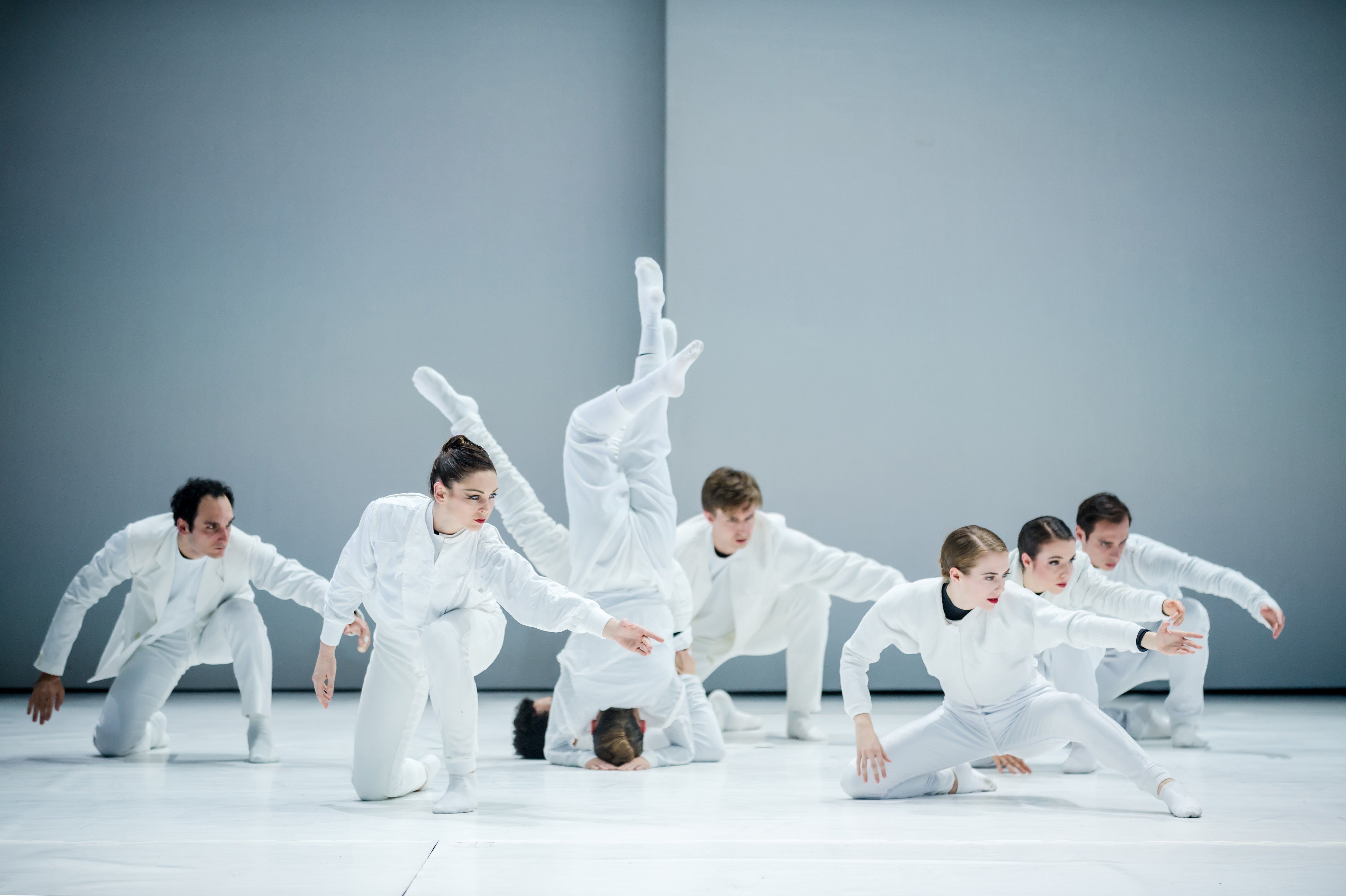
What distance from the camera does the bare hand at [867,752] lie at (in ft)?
9.30

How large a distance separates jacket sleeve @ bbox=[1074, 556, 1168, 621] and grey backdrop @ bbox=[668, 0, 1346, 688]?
7.68ft

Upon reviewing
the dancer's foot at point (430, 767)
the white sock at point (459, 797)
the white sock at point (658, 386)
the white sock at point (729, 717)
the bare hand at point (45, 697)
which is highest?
the white sock at point (658, 386)

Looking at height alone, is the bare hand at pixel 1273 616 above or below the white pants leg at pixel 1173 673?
above

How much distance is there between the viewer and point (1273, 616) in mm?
3736

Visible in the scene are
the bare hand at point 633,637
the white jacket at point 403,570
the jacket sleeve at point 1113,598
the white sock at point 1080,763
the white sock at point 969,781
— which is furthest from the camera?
the white sock at point 1080,763

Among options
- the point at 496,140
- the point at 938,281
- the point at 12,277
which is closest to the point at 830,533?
the point at 938,281

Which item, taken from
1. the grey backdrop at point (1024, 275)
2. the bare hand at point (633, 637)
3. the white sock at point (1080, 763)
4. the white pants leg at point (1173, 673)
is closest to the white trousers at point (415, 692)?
the bare hand at point (633, 637)

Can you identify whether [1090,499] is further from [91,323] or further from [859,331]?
[91,323]

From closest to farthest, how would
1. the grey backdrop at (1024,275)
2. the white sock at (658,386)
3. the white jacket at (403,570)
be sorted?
the white jacket at (403,570), the white sock at (658,386), the grey backdrop at (1024,275)

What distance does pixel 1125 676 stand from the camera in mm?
4238

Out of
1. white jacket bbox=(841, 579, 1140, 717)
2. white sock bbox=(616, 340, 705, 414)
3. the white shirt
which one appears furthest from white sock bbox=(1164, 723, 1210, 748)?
the white shirt

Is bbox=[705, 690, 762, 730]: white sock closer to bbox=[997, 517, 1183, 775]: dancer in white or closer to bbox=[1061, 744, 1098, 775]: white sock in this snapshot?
bbox=[997, 517, 1183, 775]: dancer in white

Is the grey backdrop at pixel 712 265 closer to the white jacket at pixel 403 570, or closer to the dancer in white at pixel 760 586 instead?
the dancer in white at pixel 760 586

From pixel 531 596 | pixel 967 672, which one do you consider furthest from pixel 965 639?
pixel 531 596
